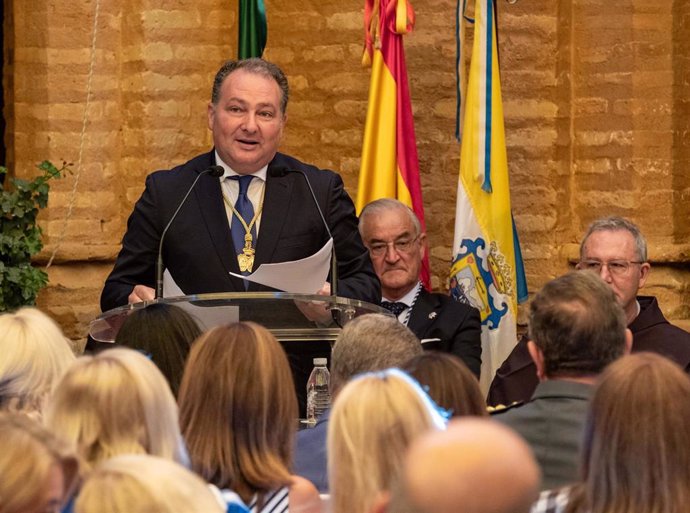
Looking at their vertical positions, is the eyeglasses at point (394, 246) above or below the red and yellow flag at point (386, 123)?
below

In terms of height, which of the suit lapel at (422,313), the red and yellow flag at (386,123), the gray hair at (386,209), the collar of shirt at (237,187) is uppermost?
the red and yellow flag at (386,123)

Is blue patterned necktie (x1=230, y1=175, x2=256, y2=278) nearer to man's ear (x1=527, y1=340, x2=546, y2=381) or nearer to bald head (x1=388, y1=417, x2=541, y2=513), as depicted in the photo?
man's ear (x1=527, y1=340, x2=546, y2=381)

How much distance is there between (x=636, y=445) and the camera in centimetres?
290

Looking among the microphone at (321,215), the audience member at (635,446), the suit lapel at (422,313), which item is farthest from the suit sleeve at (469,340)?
the audience member at (635,446)

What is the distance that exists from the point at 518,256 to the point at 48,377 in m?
4.22

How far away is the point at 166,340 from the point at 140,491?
203cm

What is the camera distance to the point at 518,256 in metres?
7.54

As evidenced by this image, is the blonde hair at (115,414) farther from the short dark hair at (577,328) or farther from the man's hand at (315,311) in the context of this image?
the man's hand at (315,311)

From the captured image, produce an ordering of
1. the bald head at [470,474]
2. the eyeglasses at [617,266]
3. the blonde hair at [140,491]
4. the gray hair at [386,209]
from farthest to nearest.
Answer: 1. the gray hair at [386,209]
2. the eyeglasses at [617,266]
3. the blonde hair at [140,491]
4. the bald head at [470,474]

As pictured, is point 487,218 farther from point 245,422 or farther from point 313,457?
point 245,422

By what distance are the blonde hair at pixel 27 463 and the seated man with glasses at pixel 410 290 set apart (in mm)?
4249

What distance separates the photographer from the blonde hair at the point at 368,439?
2729 mm

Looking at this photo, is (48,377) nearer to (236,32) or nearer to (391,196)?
(391,196)

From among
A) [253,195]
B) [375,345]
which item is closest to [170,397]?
[375,345]
